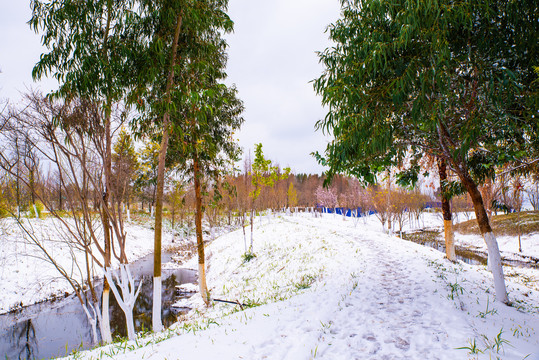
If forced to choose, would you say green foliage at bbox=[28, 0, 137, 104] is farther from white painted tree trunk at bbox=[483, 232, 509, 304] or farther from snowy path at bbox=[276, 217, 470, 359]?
white painted tree trunk at bbox=[483, 232, 509, 304]

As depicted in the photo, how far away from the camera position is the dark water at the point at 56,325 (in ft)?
31.5

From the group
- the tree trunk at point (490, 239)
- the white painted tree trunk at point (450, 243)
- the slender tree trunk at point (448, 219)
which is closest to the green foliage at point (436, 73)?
the tree trunk at point (490, 239)

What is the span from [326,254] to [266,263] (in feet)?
13.0

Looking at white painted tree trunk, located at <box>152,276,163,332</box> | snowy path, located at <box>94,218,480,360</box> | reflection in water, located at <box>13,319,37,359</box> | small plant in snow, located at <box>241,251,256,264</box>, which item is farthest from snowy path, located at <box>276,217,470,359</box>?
reflection in water, located at <box>13,319,37,359</box>

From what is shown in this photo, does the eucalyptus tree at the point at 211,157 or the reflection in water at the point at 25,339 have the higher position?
the eucalyptus tree at the point at 211,157

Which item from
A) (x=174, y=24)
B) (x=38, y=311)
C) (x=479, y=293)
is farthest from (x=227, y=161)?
(x=38, y=311)

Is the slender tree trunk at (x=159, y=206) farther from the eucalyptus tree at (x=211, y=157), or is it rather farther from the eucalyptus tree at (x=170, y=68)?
the eucalyptus tree at (x=211, y=157)

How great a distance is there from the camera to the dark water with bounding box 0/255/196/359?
9602 mm

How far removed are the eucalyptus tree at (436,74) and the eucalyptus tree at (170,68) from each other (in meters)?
3.24

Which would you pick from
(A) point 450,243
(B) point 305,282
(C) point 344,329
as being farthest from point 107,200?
(A) point 450,243

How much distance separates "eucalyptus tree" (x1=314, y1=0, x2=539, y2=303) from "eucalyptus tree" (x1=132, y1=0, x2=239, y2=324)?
3242mm

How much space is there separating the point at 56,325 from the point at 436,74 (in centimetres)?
1610

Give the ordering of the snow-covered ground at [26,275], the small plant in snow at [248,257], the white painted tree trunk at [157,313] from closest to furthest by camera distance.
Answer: the white painted tree trunk at [157,313] → the snow-covered ground at [26,275] → the small plant in snow at [248,257]

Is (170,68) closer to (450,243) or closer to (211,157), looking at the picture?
(211,157)
